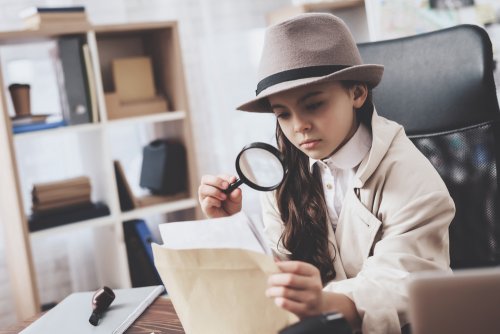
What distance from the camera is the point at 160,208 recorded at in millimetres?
2875

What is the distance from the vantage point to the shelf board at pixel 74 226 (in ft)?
8.48

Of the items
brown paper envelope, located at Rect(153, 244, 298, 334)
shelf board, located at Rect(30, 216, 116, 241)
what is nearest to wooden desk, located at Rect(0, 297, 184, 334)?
brown paper envelope, located at Rect(153, 244, 298, 334)

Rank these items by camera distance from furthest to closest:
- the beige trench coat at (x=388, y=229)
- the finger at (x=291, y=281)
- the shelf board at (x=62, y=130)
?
the shelf board at (x=62, y=130)
the beige trench coat at (x=388, y=229)
the finger at (x=291, y=281)

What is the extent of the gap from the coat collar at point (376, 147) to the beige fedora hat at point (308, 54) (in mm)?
105

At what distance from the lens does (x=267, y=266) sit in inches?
33.8

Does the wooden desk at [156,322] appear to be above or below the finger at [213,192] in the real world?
below

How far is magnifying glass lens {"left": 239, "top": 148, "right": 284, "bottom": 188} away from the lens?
115cm

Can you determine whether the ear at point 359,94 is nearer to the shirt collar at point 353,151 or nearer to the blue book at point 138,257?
the shirt collar at point 353,151

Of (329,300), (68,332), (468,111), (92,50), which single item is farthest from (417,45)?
(92,50)

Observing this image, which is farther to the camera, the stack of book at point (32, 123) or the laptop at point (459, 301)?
the stack of book at point (32, 123)

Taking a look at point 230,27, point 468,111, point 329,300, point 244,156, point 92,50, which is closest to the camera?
point 329,300

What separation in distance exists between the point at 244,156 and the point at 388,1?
78.0 inches

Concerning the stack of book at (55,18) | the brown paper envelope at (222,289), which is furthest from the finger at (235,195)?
the stack of book at (55,18)

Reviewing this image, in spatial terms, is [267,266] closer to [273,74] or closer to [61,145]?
[273,74]
